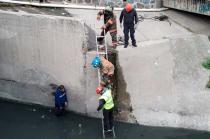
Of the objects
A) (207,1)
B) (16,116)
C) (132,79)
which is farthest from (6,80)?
(207,1)

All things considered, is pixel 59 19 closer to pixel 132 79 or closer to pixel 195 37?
pixel 132 79

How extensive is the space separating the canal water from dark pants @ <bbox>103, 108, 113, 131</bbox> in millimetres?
435

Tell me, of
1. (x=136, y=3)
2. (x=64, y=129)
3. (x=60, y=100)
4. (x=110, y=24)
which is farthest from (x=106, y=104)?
(x=136, y=3)

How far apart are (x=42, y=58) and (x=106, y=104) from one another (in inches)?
155

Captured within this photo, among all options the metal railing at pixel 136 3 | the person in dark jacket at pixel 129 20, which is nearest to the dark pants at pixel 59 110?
the person in dark jacket at pixel 129 20

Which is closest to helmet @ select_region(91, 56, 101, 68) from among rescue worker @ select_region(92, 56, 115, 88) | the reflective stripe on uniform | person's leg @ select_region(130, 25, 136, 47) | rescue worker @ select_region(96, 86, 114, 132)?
rescue worker @ select_region(92, 56, 115, 88)

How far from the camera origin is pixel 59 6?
20062 millimetres

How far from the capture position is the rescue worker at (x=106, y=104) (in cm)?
1510

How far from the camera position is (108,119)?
15797mm

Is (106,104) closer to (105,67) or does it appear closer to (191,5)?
(105,67)

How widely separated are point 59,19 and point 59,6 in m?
3.26

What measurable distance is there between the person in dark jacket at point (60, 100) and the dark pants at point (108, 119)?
7.35 ft

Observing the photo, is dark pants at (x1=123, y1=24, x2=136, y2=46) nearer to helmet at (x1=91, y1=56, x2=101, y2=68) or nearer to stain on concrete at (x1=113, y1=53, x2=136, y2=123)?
stain on concrete at (x1=113, y1=53, x2=136, y2=123)

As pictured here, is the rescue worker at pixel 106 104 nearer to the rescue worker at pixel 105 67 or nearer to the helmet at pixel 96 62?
the rescue worker at pixel 105 67
